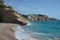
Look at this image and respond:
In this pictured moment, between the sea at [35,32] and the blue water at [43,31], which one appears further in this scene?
the blue water at [43,31]

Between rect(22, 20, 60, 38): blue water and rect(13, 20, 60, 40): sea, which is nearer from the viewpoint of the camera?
rect(13, 20, 60, 40): sea

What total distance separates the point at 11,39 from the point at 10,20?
3416 cm

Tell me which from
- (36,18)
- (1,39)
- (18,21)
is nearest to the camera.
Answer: (1,39)

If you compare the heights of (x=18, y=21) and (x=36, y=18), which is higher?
(x=18, y=21)

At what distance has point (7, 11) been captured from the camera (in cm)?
4788

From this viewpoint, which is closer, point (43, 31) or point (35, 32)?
point (35, 32)

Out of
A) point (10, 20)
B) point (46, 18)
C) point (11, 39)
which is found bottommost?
point (46, 18)

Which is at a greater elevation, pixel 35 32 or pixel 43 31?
pixel 35 32

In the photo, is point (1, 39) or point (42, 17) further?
point (42, 17)

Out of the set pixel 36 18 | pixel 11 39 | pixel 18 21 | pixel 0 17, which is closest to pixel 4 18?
pixel 0 17

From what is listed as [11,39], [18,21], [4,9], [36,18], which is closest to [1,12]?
[4,9]

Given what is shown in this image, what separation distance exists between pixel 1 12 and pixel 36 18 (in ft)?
400

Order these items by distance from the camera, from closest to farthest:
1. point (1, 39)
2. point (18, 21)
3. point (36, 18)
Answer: point (1, 39) → point (18, 21) → point (36, 18)

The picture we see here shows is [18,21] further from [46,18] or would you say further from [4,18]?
[46,18]
